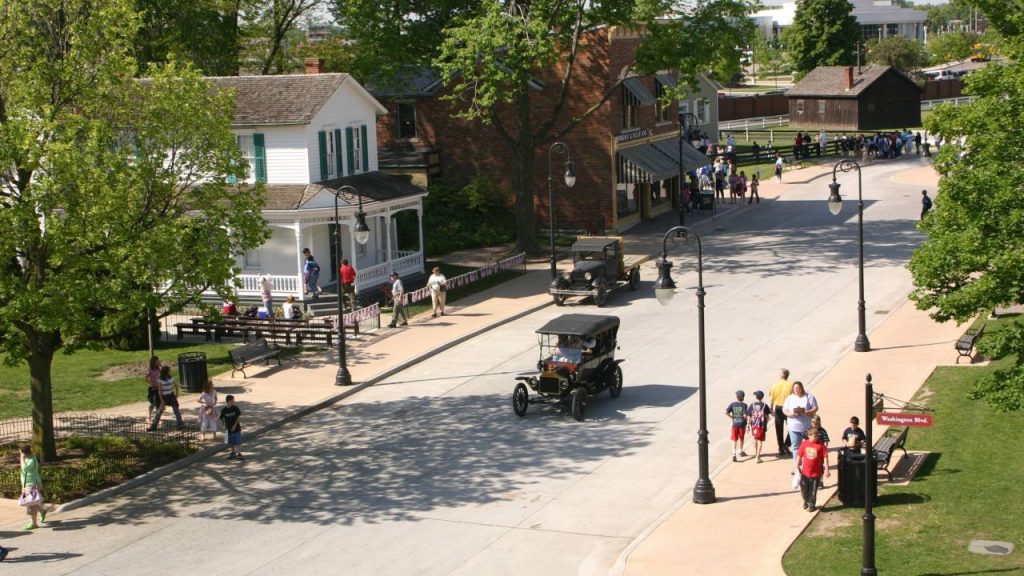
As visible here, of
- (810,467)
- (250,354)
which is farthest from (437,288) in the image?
(810,467)

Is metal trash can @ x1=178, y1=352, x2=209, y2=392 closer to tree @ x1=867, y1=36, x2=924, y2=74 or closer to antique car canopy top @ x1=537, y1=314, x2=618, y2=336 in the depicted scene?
antique car canopy top @ x1=537, y1=314, x2=618, y2=336

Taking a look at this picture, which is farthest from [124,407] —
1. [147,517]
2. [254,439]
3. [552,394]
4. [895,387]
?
[895,387]

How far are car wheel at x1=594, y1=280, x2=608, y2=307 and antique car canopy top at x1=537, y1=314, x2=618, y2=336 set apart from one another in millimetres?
9803

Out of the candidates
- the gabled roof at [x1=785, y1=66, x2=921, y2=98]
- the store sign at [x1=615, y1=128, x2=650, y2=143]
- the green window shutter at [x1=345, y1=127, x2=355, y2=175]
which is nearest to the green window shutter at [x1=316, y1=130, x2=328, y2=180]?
the green window shutter at [x1=345, y1=127, x2=355, y2=175]

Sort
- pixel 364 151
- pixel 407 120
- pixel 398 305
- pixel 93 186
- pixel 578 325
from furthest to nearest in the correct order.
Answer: pixel 407 120
pixel 364 151
pixel 398 305
pixel 578 325
pixel 93 186

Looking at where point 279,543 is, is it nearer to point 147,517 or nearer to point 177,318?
point 147,517

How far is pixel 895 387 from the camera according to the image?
29906 mm

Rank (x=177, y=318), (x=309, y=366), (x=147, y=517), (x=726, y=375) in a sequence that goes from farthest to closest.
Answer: (x=177, y=318)
(x=309, y=366)
(x=726, y=375)
(x=147, y=517)

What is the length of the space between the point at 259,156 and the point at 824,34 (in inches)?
2973

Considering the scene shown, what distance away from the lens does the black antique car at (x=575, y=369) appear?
28.7 metres

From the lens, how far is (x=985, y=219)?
64.4 ft

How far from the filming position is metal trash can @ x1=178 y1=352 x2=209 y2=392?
32.8m

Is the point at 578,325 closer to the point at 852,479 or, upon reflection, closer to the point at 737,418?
the point at 737,418

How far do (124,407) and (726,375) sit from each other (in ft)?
48.8
